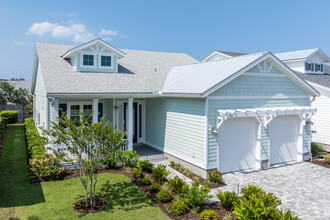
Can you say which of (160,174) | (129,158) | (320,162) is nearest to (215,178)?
(160,174)

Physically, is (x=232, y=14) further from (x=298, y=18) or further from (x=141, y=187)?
(x=141, y=187)

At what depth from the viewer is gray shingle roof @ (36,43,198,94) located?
1184cm

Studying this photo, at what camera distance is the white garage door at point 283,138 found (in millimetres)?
12562

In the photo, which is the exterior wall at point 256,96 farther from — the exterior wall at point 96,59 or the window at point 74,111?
the window at point 74,111

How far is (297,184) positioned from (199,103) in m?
5.23

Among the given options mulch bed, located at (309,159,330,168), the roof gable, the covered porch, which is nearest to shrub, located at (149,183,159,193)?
the covered porch

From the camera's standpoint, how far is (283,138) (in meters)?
13.0

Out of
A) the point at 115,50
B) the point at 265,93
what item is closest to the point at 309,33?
the point at 265,93

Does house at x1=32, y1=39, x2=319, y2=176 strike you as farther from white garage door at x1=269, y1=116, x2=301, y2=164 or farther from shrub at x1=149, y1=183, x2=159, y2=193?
shrub at x1=149, y1=183, x2=159, y2=193

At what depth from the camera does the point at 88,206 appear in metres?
7.65

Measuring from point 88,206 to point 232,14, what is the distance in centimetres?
2767

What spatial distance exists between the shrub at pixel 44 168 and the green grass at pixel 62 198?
0.41 metres

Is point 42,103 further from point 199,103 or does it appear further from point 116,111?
point 199,103

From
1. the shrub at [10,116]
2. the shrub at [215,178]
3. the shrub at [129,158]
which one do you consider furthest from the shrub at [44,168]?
the shrub at [10,116]
